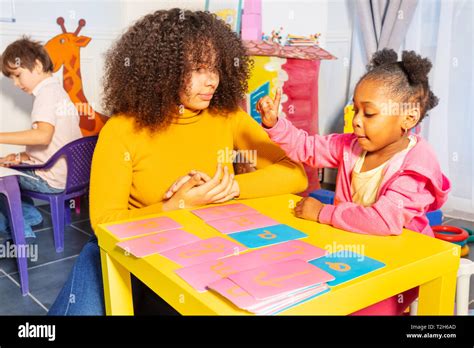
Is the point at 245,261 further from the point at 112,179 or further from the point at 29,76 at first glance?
the point at 29,76

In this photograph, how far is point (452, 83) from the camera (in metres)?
3.35

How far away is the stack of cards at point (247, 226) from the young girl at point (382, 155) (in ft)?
0.35

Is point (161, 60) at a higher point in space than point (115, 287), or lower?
higher

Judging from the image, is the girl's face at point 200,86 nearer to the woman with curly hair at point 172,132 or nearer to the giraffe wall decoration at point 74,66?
the woman with curly hair at point 172,132

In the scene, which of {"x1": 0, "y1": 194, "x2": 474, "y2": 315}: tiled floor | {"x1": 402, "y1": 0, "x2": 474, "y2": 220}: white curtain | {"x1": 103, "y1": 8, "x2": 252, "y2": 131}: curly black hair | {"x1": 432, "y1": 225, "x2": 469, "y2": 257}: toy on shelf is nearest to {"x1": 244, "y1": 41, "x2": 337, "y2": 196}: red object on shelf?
{"x1": 402, "y1": 0, "x2": 474, "y2": 220}: white curtain

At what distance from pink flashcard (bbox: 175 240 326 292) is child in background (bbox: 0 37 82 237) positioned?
2.02m

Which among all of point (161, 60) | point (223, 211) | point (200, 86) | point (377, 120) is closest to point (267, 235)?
point (223, 211)

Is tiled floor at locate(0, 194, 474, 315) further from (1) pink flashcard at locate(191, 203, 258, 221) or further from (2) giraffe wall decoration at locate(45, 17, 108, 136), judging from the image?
(1) pink flashcard at locate(191, 203, 258, 221)

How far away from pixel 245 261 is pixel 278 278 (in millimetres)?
100

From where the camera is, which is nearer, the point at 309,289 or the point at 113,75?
the point at 309,289

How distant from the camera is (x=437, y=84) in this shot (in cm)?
340

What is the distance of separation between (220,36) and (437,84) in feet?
7.76
